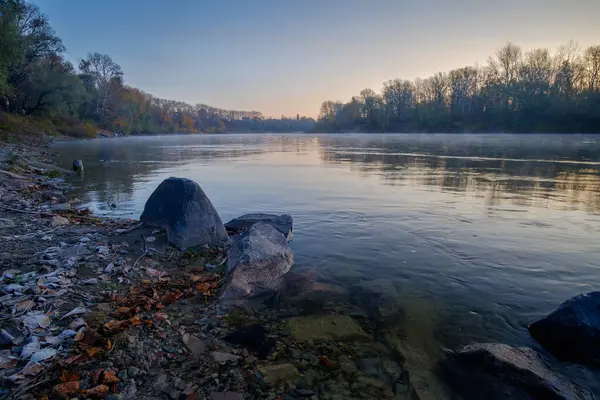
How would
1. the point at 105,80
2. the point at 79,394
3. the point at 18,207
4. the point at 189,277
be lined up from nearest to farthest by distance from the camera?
the point at 79,394, the point at 189,277, the point at 18,207, the point at 105,80

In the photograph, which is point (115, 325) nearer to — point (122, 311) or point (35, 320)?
point (122, 311)

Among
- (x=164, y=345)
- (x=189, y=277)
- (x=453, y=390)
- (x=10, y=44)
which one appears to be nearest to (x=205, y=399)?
(x=164, y=345)

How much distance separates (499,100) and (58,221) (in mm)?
105754

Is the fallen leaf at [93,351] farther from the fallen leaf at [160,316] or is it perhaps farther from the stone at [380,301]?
the stone at [380,301]

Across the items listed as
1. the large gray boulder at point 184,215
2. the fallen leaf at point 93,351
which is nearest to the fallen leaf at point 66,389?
the fallen leaf at point 93,351

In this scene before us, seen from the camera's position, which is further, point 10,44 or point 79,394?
point 10,44

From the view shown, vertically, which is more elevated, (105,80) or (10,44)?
(105,80)

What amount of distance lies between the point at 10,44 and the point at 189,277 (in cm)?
3279

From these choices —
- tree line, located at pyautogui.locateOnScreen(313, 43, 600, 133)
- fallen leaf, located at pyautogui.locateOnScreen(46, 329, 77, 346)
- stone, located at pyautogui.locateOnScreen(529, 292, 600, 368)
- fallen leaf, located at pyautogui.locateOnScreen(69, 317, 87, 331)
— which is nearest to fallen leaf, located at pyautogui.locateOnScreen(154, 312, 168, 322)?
fallen leaf, located at pyautogui.locateOnScreen(69, 317, 87, 331)

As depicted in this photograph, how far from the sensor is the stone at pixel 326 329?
4.27 meters

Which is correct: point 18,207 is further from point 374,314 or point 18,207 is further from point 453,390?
point 453,390

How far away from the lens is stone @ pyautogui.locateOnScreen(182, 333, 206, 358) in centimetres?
381

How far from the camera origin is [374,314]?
4.85 metres

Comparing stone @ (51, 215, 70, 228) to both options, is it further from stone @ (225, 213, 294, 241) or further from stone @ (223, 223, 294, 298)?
stone @ (223, 223, 294, 298)
